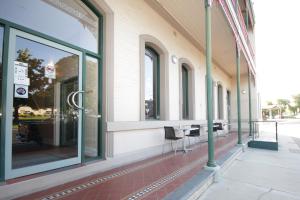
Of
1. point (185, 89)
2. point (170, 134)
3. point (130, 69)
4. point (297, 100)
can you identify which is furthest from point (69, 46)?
point (297, 100)

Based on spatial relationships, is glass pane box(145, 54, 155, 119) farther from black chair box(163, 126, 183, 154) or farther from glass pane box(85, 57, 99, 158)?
glass pane box(85, 57, 99, 158)

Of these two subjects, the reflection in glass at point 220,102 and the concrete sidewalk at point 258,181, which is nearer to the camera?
the concrete sidewalk at point 258,181

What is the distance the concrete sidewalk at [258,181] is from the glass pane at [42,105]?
2477 mm

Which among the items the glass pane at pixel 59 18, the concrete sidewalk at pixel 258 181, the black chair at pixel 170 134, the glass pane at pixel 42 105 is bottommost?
the concrete sidewalk at pixel 258 181

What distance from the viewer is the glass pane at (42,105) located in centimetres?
304

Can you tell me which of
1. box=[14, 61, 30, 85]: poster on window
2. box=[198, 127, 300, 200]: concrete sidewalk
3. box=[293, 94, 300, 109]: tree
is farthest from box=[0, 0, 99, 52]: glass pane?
box=[293, 94, 300, 109]: tree

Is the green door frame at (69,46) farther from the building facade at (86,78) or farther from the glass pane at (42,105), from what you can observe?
the glass pane at (42,105)

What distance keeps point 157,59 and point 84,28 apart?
2609 mm

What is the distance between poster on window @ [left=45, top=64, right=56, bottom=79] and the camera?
11.6ft

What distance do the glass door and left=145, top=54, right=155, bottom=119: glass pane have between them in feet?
7.58

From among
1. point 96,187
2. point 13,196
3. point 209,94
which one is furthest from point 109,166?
point 209,94

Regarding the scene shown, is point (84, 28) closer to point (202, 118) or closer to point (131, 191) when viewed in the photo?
point (131, 191)

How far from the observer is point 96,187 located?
10.1 feet

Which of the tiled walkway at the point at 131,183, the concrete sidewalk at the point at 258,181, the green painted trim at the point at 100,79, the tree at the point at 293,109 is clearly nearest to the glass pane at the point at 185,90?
the concrete sidewalk at the point at 258,181
